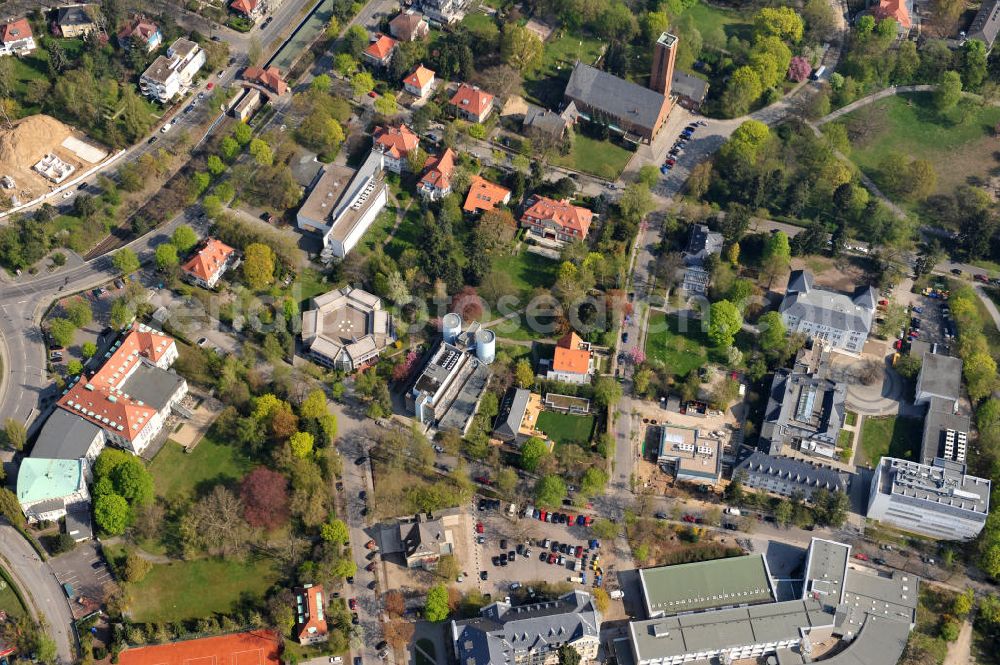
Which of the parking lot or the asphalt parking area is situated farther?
the parking lot

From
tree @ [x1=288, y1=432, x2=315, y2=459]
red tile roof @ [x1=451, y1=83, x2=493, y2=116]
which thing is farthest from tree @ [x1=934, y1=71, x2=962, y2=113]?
tree @ [x1=288, y1=432, x2=315, y2=459]

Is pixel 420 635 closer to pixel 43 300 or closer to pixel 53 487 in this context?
pixel 53 487

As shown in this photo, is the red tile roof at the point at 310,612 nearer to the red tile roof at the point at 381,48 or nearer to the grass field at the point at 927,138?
the red tile roof at the point at 381,48

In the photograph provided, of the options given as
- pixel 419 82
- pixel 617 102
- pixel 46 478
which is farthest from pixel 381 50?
pixel 46 478

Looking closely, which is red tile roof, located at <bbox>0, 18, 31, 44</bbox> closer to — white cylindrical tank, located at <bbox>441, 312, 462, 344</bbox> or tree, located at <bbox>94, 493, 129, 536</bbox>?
tree, located at <bbox>94, 493, 129, 536</bbox>

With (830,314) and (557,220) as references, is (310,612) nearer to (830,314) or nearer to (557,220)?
(557,220)

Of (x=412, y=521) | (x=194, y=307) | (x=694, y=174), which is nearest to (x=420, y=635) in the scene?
(x=412, y=521)
